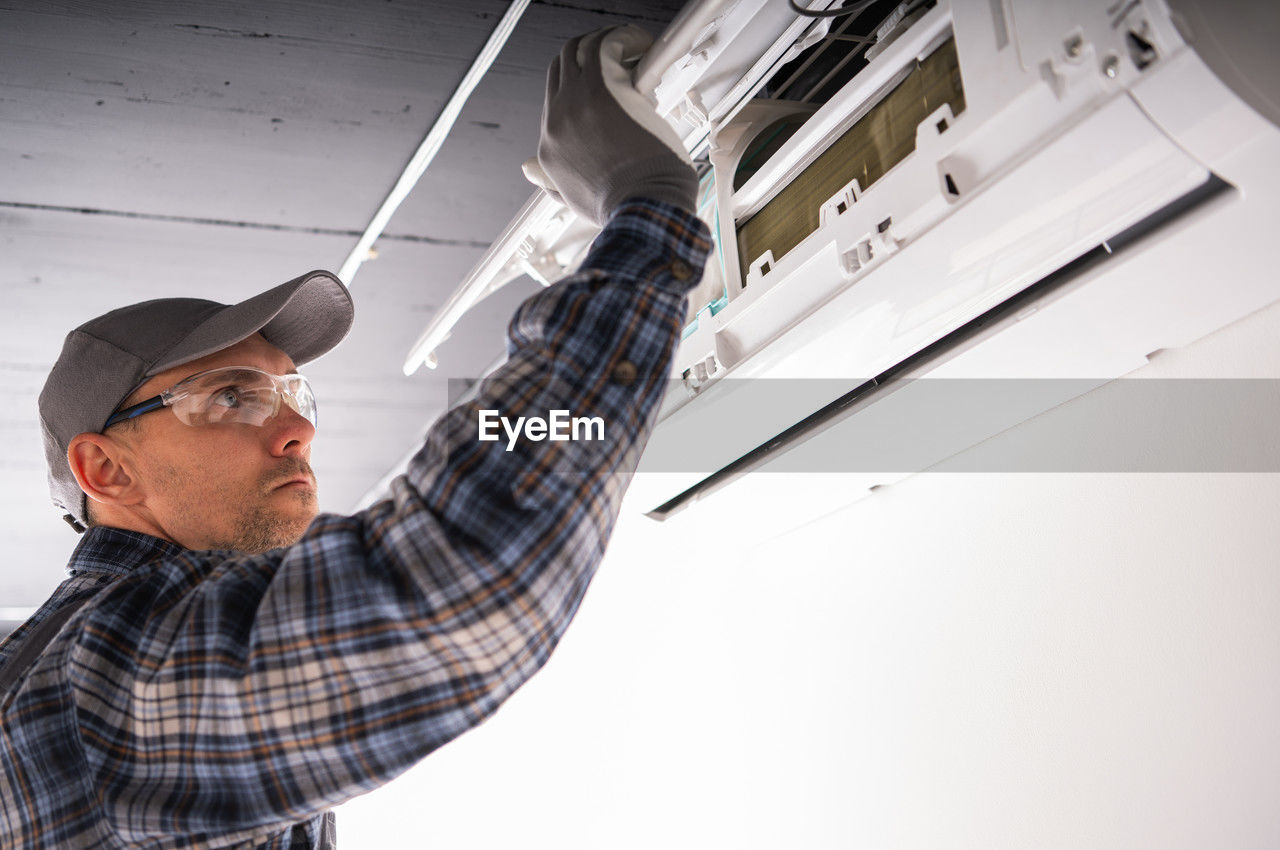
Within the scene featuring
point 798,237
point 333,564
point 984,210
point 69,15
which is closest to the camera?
point 333,564

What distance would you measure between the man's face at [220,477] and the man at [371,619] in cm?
19

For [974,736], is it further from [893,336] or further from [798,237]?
[798,237]

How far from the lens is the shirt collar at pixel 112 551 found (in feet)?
3.11

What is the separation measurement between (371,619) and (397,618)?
0.06 feet

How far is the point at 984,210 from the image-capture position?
84 centimetres

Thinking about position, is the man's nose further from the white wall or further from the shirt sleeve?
the white wall

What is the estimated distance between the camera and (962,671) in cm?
124

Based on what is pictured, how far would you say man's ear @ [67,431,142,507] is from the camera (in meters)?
1.06

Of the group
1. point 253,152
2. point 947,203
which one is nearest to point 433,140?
point 253,152

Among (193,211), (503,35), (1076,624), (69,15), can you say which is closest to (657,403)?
(1076,624)

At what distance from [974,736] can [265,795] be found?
33.6 inches

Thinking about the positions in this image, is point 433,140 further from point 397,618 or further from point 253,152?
point 397,618

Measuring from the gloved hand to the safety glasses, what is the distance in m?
0.43

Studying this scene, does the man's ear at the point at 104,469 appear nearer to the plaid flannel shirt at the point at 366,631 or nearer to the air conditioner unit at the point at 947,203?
the plaid flannel shirt at the point at 366,631
